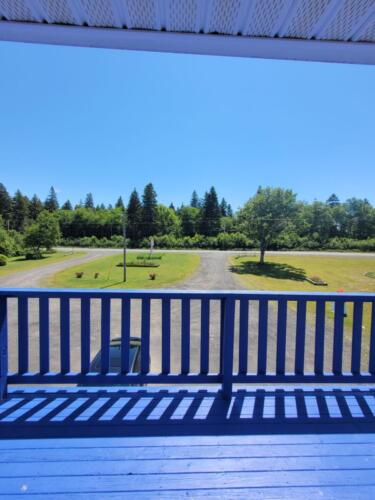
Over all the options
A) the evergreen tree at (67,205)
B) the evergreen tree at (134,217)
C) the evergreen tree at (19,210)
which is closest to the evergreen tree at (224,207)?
the evergreen tree at (134,217)

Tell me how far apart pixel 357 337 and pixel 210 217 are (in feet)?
147

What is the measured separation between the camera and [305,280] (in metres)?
16.8

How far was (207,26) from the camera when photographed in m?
1.37

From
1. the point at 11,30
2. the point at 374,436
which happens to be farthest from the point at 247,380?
the point at 11,30

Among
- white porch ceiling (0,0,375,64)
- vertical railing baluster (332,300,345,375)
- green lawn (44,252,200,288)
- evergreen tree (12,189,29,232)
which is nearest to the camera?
white porch ceiling (0,0,375,64)

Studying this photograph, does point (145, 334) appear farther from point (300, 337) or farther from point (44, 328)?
point (300, 337)

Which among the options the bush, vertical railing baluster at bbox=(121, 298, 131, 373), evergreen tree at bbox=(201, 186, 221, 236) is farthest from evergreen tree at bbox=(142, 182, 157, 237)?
vertical railing baluster at bbox=(121, 298, 131, 373)

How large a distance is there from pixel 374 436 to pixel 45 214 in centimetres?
3161

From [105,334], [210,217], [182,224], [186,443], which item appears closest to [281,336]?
[186,443]

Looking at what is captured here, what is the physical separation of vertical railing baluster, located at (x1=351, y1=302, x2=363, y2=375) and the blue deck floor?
18 cm

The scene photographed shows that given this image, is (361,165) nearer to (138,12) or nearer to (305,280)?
(305,280)

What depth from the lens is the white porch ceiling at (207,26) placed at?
125 centimetres

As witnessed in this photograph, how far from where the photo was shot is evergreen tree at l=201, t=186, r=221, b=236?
45.8 metres

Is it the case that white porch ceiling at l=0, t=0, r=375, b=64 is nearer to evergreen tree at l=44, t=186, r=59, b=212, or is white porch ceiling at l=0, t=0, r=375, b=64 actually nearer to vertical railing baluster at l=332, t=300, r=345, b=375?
vertical railing baluster at l=332, t=300, r=345, b=375
